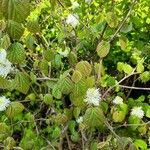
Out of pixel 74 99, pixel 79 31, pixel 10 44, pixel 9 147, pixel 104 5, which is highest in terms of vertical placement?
pixel 104 5

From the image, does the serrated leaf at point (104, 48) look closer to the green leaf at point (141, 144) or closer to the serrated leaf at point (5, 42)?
the serrated leaf at point (5, 42)

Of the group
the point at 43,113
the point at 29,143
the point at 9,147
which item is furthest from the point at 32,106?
the point at 9,147

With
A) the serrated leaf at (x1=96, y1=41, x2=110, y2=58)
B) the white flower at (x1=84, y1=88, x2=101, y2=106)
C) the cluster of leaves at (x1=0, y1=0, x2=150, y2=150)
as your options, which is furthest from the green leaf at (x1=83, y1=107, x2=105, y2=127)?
the serrated leaf at (x1=96, y1=41, x2=110, y2=58)

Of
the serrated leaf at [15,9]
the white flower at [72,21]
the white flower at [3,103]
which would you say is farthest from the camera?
the white flower at [72,21]

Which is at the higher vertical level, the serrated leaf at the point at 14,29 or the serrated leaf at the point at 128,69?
the serrated leaf at the point at 128,69

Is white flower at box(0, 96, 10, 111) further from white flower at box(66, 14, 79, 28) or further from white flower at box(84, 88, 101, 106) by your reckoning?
white flower at box(66, 14, 79, 28)

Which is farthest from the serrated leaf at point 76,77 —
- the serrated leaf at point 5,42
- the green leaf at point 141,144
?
the green leaf at point 141,144

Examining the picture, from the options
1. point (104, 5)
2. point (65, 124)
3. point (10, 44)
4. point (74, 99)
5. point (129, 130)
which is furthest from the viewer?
point (104, 5)

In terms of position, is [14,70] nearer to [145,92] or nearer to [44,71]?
[44,71]

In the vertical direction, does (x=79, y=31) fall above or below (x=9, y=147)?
above
